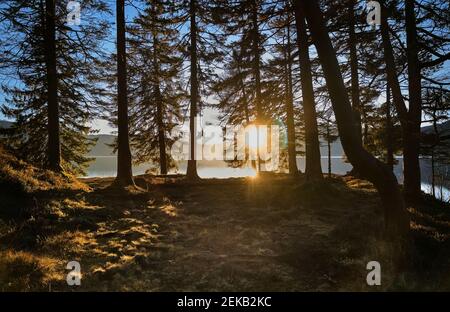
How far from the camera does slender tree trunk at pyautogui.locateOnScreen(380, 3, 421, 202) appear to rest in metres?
11.2

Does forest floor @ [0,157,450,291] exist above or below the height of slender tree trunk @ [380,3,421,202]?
below

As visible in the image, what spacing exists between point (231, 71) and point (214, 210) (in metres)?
18.1

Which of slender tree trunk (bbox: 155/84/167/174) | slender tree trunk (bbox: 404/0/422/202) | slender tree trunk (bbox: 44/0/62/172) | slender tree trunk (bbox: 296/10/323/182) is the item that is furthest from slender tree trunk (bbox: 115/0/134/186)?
slender tree trunk (bbox: 155/84/167/174)

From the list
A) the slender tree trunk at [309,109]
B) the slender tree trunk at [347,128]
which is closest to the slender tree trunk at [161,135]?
the slender tree trunk at [309,109]

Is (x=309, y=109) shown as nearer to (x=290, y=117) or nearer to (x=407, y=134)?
(x=407, y=134)

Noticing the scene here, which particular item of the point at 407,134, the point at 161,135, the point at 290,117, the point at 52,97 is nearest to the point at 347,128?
the point at 407,134

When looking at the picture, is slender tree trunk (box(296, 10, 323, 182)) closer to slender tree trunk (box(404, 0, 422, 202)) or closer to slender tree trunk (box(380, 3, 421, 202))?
slender tree trunk (box(380, 3, 421, 202))

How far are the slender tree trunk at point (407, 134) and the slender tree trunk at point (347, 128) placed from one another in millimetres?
4843

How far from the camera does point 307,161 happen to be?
567 inches

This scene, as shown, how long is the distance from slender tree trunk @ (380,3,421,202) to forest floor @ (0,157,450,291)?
0.88m

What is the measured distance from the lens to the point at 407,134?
11.2 meters

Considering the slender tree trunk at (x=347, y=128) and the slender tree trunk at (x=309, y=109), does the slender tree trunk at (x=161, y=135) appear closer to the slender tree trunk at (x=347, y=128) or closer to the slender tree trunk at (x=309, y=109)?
the slender tree trunk at (x=309, y=109)
